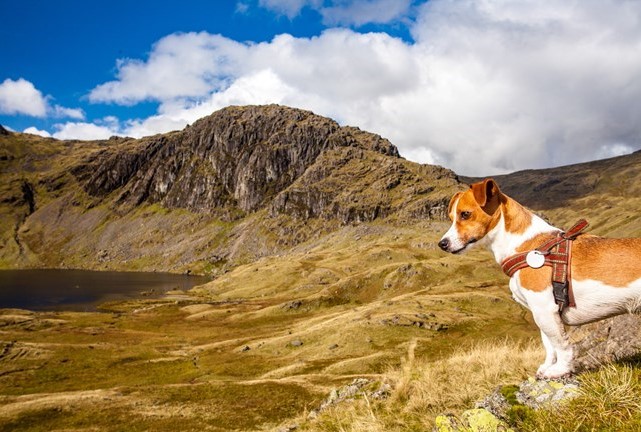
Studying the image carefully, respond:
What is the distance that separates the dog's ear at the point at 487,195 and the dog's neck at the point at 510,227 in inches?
5.5

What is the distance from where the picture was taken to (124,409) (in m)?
47.0

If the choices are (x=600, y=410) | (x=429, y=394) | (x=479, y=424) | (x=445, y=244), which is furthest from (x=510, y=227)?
(x=429, y=394)

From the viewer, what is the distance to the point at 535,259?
6.68 meters

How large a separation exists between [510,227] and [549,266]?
1069 mm

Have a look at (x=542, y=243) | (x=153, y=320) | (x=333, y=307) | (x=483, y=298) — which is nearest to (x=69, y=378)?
(x=153, y=320)

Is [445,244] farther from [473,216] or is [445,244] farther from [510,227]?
[510,227]

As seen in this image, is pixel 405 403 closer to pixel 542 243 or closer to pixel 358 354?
pixel 542 243

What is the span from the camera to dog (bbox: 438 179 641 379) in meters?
6.13

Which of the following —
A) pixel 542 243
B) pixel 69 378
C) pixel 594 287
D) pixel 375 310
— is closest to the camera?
pixel 594 287

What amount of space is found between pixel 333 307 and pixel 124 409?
9409cm

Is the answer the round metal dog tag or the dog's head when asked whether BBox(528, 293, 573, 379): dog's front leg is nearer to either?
Result: the round metal dog tag

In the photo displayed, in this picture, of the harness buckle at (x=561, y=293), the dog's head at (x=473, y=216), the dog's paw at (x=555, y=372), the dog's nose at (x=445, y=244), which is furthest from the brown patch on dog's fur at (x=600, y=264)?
the dog's paw at (x=555, y=372)

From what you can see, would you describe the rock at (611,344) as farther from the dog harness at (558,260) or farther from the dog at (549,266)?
the dog harness at (558,260)

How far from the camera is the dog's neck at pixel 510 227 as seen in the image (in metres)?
7.38
